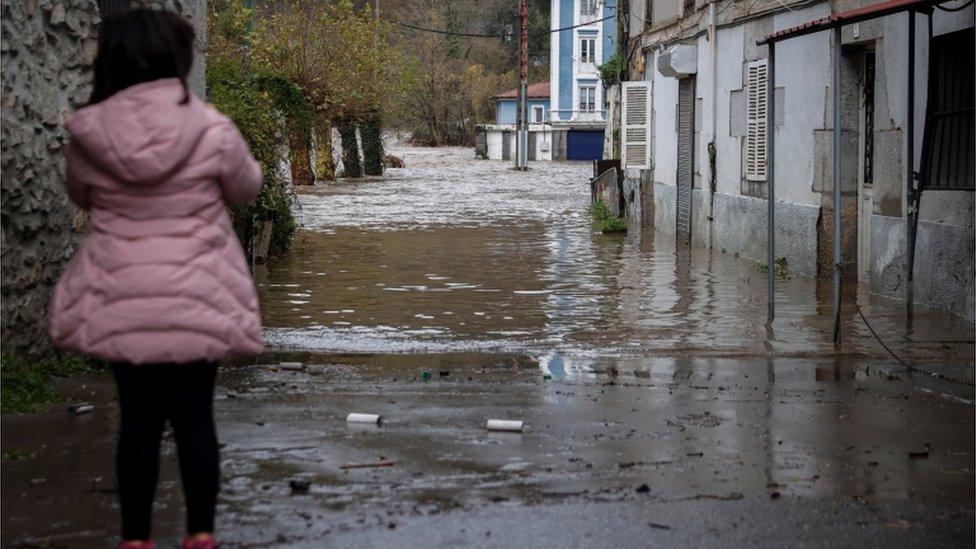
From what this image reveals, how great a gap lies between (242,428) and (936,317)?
6.56 meters

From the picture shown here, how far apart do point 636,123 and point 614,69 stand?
25.8 feet

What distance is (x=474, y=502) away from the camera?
543 centimetres

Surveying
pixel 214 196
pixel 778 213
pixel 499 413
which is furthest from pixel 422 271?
pixel 214 196

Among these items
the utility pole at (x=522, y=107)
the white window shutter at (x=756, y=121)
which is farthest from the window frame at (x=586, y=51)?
the white window shutter at (x=756, y=121)

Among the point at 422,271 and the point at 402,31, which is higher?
the point at 402,31

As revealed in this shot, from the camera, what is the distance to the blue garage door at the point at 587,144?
167 ft

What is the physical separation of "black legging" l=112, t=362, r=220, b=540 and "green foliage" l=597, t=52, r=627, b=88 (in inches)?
1037

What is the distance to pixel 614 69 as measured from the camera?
31766 mm

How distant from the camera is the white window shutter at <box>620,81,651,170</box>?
2395 centimetres

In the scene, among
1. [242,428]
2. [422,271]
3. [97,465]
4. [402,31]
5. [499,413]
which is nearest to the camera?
[97,465]

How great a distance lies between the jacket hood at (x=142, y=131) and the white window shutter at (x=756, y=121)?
13.4m

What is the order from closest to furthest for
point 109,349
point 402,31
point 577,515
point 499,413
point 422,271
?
1. point 109,349
2. point 577,515
3. point 499,413
4. point 422,271
5. point 402,31

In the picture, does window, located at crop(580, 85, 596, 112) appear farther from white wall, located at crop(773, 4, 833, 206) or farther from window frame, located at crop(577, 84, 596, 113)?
white wall, located at crop(773, 4, 833, 206)

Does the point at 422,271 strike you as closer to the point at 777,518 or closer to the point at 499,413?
the point at 499,413
